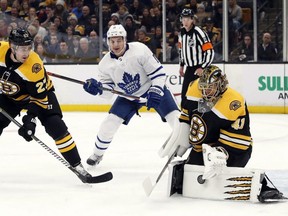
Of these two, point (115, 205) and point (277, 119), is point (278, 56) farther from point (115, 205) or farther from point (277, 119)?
point (115, 205)

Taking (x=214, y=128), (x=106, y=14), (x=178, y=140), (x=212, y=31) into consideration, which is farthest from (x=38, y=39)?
(x=214, y=128)

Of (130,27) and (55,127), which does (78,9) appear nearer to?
(130,27)

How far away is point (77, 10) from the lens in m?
9.91

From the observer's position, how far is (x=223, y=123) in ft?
13.3

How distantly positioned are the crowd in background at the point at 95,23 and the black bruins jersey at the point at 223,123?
5.27 meters

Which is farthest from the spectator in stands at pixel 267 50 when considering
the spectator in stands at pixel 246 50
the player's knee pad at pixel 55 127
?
the player's knee pad at pixel 55 127

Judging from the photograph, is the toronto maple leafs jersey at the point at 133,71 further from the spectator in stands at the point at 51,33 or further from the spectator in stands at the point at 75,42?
the spectator in stands at the point at 51,33

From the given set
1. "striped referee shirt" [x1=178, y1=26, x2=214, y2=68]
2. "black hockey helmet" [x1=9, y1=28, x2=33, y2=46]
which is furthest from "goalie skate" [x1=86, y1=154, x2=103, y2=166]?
"striped referee shirt" [x1=178, y1=26, x2=214, y2=68]

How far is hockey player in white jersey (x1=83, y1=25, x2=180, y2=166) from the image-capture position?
521 cm

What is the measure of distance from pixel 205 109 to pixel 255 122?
4263mm

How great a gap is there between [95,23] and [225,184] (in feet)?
19.7

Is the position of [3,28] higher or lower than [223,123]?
higher

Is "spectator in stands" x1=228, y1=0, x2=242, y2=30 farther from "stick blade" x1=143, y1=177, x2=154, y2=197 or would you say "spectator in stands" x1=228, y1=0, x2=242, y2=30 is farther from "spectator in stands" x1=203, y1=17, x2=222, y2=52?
"stick blade" x1=143, y1=177, x2=154, y2=197

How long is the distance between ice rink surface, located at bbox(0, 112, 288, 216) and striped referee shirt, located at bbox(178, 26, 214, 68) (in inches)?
26.7
